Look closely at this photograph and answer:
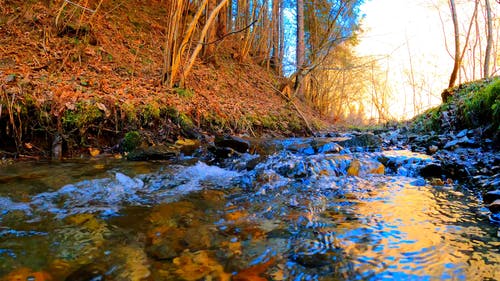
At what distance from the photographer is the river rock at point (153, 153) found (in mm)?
4383

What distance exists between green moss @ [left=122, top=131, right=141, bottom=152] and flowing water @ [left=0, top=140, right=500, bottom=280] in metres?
0.94

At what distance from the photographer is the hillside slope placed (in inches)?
161

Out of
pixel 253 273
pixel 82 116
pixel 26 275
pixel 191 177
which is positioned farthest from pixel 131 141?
pixel 253 273

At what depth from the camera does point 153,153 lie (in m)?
4.52

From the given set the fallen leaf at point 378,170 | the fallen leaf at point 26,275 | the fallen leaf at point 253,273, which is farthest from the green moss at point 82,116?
the fallen leaf at point 378,170

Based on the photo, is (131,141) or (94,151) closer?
(94,151)

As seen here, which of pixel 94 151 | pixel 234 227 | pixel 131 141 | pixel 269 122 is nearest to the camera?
pixel 234 227

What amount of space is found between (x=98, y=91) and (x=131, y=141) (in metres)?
1.10

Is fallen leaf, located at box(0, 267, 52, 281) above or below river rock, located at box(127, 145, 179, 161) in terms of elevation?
below

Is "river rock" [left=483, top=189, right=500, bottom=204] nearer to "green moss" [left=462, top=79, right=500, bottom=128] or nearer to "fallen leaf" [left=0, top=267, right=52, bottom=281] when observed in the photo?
"green moss" [left=462, top=79, right=500, bottom=128]

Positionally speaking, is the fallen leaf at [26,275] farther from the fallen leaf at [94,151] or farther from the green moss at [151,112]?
the green moss at [151,112]

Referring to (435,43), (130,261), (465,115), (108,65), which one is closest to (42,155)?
(108,65)

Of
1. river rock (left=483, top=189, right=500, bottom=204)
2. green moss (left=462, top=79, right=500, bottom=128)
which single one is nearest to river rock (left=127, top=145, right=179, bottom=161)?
river rock (left=483, top=189, right=500, bottom=204)

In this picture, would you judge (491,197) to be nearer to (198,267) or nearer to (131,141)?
(198,267)
